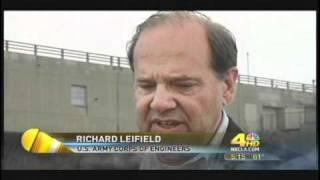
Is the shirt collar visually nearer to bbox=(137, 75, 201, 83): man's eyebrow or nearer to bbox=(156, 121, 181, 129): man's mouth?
bbox=(156, 121, 181, 129): man's mouth

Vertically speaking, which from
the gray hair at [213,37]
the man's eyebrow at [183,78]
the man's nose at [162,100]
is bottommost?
the man's nose at [162,100]

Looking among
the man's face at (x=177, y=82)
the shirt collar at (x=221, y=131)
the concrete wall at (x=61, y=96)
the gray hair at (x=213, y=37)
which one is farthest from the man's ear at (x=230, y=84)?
the concrete wall at (x=61, y=96)

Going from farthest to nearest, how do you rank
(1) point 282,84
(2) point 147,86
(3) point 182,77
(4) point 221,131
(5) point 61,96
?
1. (1) point 282,84
2. (5) point 61,96
3. (4) point 221,131
4. (2) point 147,86
5. (3) point 182,77

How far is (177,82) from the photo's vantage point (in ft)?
86.5

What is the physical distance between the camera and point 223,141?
26812mm

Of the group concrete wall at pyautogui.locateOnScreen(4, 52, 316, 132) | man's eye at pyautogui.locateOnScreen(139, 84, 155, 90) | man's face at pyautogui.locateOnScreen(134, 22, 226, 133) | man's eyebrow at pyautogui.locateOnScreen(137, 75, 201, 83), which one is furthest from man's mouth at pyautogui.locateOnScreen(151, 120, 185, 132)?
man's eyebrow at pyautogui.locateOnScreen(137, 75, 201, 83)

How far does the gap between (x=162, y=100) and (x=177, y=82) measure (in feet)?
2.16

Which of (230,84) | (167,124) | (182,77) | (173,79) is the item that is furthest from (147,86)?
(230,84)

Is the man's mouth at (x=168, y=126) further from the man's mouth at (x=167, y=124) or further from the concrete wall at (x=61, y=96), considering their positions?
the concrete wall at (x=61, y=96)

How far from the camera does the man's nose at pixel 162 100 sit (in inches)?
1034

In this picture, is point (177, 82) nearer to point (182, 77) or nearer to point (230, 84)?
point (182, 77)

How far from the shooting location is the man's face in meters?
26.3

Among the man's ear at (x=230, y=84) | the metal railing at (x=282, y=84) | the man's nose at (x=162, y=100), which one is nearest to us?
the man's nose at (x=162, y=100)
